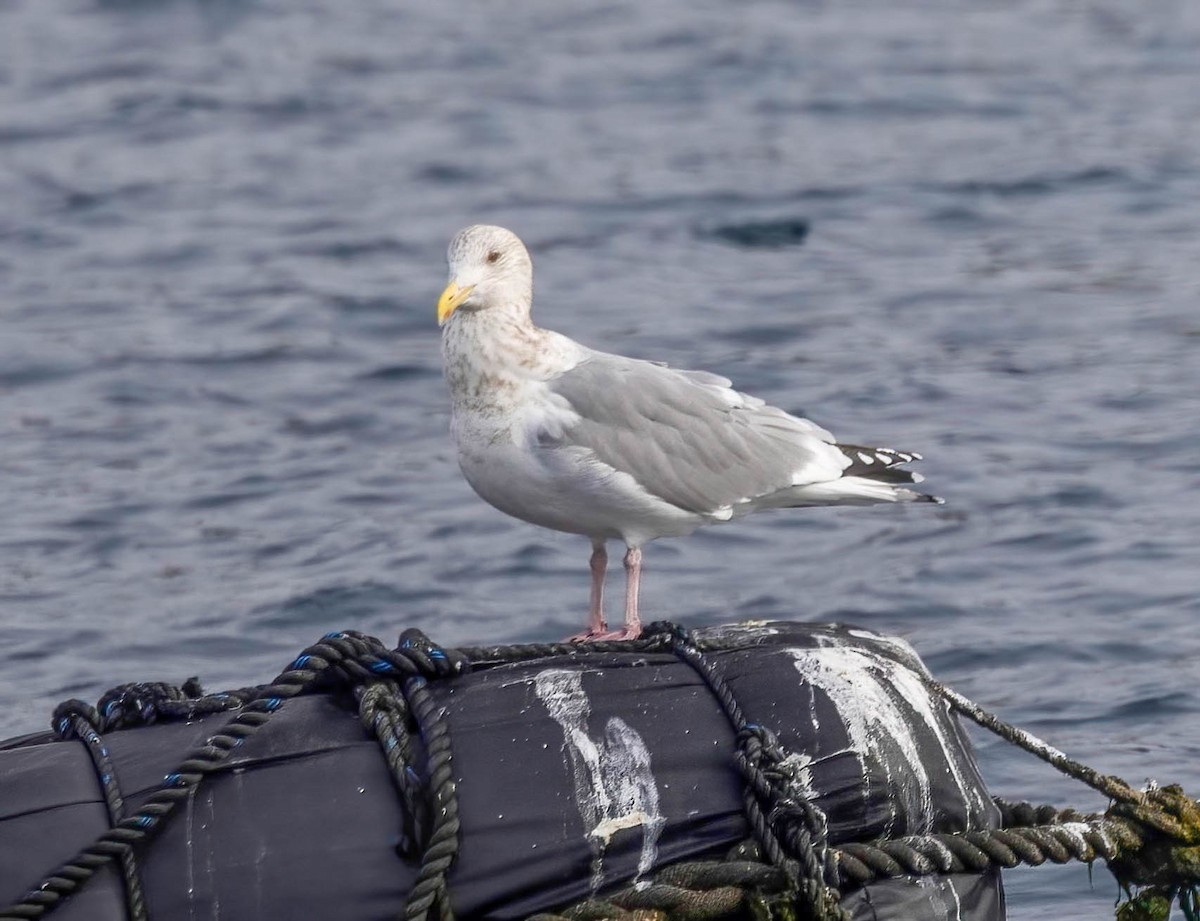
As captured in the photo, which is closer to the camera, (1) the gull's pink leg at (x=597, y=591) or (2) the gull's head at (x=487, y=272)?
(1) the gull's pink leg at (x=597, y=591)

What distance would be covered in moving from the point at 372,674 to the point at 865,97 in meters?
11.5

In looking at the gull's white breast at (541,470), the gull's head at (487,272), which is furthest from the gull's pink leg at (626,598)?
the gull's head at (487,272)

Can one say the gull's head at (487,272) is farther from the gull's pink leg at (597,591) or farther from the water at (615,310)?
the water at (615,310)

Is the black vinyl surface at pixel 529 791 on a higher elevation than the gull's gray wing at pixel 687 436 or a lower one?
lower

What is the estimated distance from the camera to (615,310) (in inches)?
434

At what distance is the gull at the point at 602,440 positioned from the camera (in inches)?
208

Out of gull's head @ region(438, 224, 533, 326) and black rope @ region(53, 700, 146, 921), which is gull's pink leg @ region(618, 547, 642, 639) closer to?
gull's head @ region(438, 224, 533, 326)

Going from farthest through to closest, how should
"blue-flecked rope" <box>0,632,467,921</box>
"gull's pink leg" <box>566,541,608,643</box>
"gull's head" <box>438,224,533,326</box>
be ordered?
1. "gull's head" <box>438,224,533,326</box>
2. "gull's pink leg" <box>566,541,608,643</box>
3. "blue-flecked rope" <box>0,632,467,921</box>

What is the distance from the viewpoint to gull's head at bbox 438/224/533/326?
5.52 metres

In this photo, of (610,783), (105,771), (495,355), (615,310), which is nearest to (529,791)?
(610,783)

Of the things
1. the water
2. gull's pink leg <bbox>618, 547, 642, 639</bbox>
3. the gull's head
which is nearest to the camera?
gull's pink leg <bbox>618, 547, 642, 639</bbox>

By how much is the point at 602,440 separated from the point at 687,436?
0.41 meters

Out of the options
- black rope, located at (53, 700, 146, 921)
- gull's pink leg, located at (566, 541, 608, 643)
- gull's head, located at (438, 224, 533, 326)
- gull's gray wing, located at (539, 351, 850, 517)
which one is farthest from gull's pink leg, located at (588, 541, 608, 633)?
black rope, located at (53, 700, 146, 921)

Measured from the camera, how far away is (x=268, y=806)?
12.3ft
